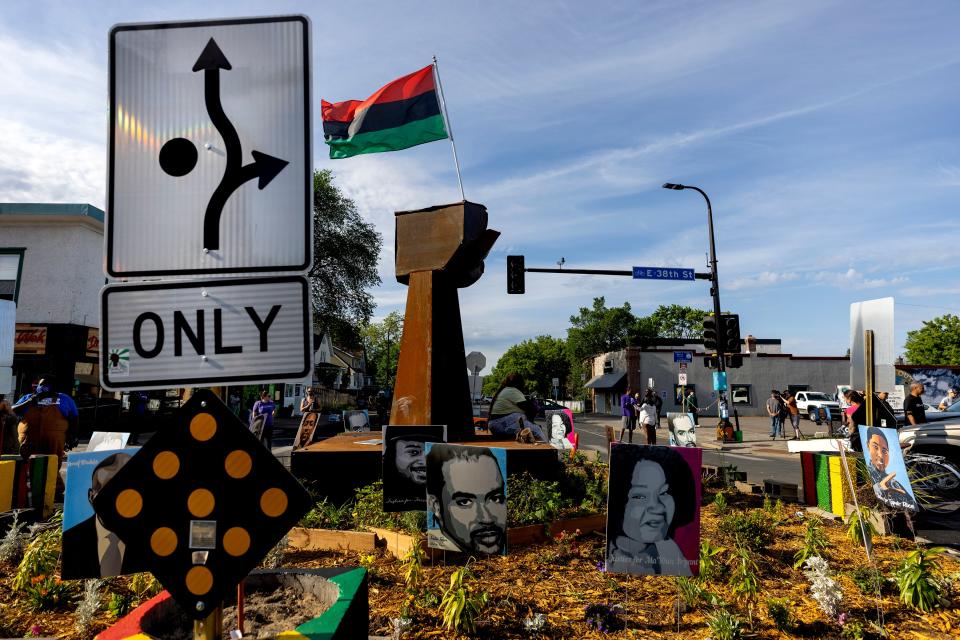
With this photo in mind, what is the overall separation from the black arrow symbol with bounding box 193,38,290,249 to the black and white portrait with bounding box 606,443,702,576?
128 inches

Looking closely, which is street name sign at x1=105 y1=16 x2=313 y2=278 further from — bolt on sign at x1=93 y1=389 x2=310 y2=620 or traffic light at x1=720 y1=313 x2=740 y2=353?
traffic light at x1=720 y1=313 x2=740 y2=353

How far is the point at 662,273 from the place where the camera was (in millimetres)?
19188

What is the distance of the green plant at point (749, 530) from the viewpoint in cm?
580

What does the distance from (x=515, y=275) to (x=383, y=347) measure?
73931 mm

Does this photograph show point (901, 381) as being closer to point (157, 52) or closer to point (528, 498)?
point (528, 498)

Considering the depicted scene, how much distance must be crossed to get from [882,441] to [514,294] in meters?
14.2

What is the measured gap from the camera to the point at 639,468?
450 cm

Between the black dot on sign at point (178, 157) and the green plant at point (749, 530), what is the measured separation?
5.53 meters

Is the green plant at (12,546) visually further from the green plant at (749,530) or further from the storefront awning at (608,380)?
the storefront awning at (608,380)

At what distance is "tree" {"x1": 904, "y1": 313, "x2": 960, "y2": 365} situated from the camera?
5066 cm

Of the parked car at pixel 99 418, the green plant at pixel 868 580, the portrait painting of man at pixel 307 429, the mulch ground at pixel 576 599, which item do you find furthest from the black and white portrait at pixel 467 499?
the parked car at pixel 99 418

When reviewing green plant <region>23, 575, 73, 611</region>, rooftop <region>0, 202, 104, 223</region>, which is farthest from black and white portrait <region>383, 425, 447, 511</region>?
rooftop <region>0, 202, 104, 223</region>

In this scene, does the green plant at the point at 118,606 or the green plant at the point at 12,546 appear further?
the green plant at the point at 12,546

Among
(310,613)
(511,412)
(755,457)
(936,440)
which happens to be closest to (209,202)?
(310,613)
